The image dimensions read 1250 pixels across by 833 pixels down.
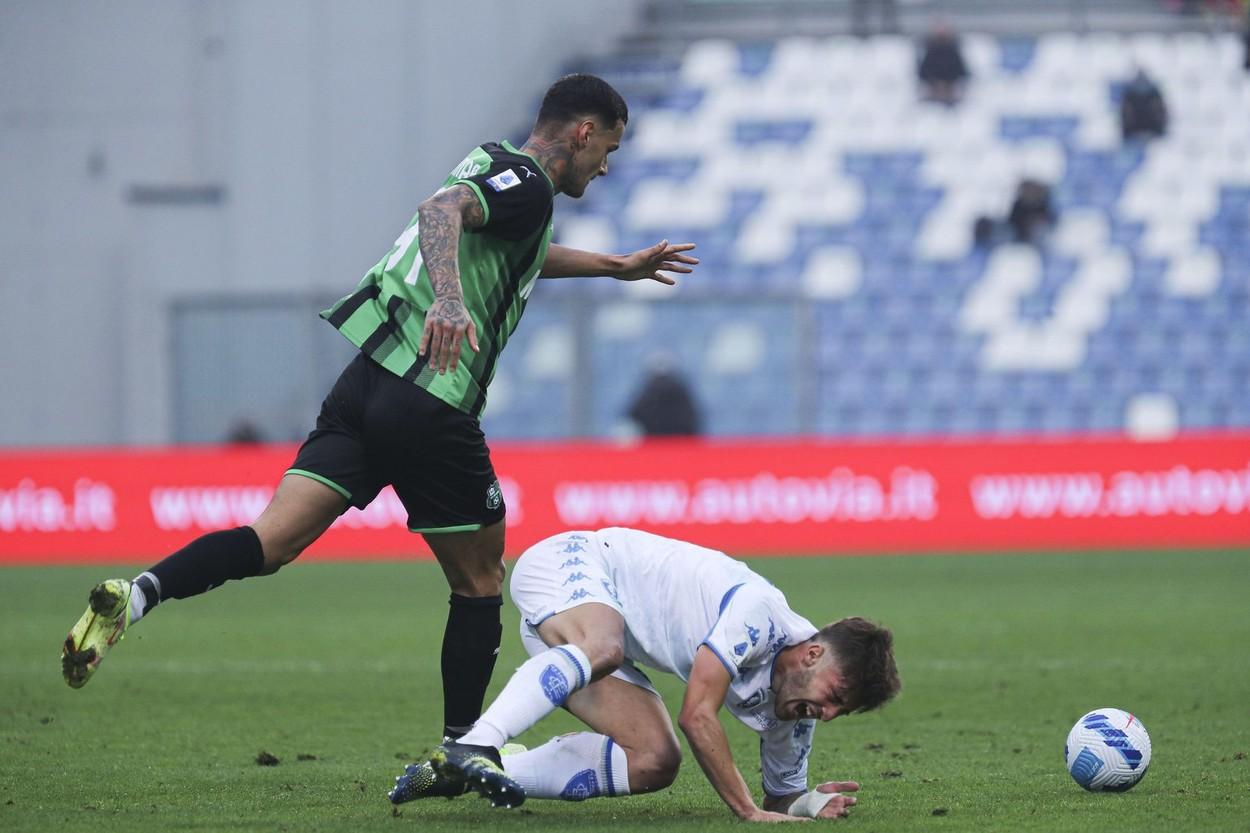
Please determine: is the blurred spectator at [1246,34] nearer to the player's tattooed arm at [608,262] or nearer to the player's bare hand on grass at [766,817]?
the player's tattooed arm at [608,262]

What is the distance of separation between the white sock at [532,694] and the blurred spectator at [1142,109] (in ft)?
60.5

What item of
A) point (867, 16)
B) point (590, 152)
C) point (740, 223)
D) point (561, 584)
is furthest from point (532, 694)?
point (867, 16)

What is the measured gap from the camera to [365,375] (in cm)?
516

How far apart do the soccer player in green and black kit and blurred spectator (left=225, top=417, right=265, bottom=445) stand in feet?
43.5

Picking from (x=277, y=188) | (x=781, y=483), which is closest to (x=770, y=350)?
(x=781, y=483)

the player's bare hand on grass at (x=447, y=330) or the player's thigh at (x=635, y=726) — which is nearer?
the player's bare hand on grass at (x=447, y=330)

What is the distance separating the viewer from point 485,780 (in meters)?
4.31

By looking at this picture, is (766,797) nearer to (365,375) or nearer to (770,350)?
(365,375)

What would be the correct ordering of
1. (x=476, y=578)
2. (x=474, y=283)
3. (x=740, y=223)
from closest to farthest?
(x=474, y=283)
(x=476, y=578)
(x=740, y=223)

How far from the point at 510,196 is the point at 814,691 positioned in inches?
62.6

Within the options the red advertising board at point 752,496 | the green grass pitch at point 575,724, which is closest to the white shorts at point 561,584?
the green grass pitch at point 575,724

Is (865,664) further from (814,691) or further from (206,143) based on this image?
(206,143)

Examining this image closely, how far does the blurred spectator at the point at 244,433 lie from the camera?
60.1 ft

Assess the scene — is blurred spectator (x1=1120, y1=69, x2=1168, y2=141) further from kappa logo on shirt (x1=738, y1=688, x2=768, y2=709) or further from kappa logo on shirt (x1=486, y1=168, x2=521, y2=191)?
kappa logo on shirt (x1=738, y1=688, x2=768, y2=709)
